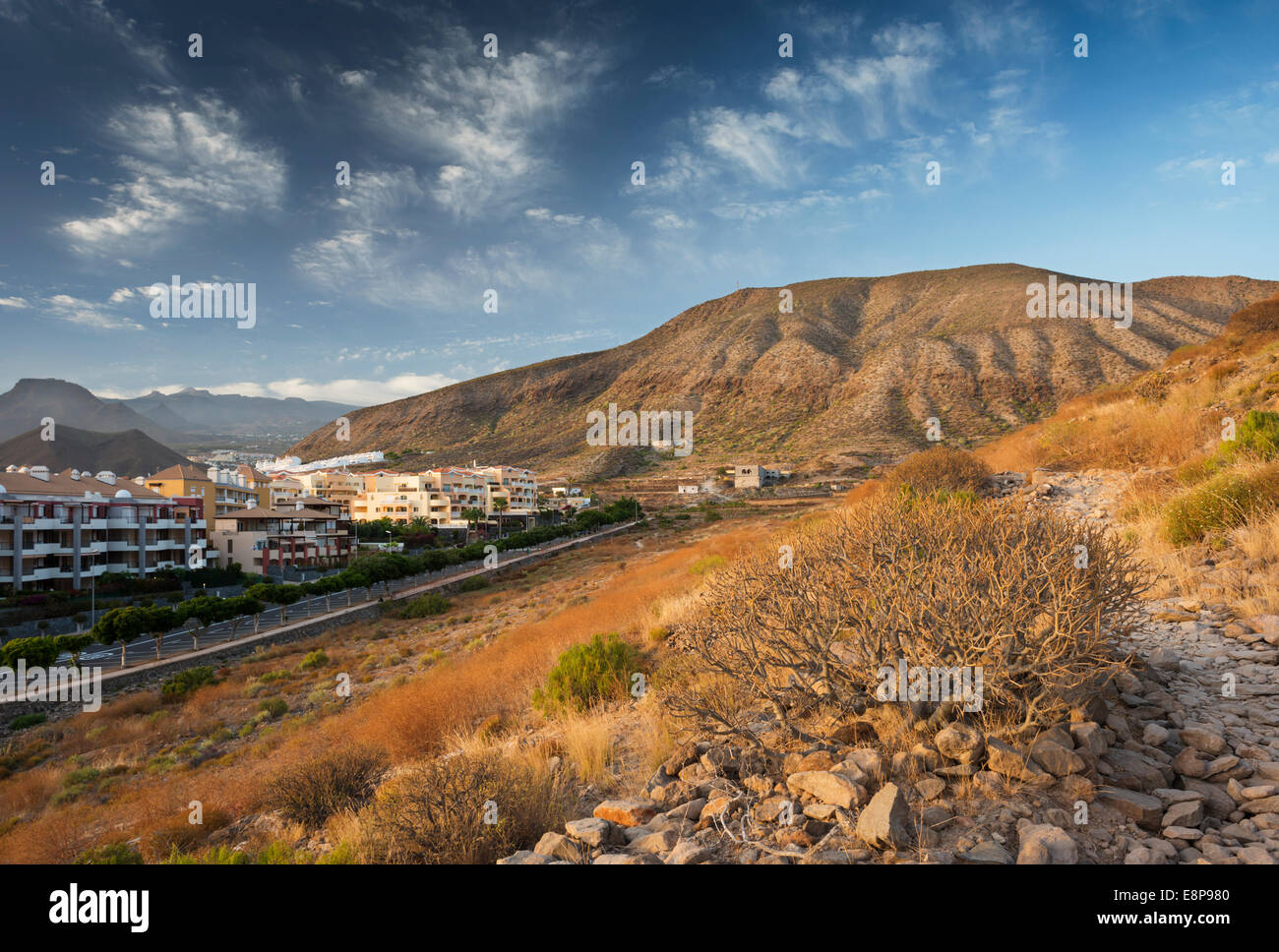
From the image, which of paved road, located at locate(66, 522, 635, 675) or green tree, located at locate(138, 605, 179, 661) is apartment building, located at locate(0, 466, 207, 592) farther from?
green tree, located at locate(138, 605, 179, 661)

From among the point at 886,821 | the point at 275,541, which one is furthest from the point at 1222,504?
the point at 275,541

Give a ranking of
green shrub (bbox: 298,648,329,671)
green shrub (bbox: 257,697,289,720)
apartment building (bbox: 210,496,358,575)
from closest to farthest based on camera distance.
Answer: green shrub (bbox: 257,697,289,720)
green shrub (bbox: 298,648,329,671)
apartment building (bbox: 210,496,358,575)

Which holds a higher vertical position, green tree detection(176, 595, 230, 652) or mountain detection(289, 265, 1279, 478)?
mountain detection(289, 265, 1279, 478)

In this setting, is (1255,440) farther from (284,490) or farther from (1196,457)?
(284,490)

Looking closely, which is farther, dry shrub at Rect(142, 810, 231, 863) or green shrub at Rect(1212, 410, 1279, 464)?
green shrub at Rect(1212, 410, 1279, 464)

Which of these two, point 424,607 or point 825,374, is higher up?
point 825,374

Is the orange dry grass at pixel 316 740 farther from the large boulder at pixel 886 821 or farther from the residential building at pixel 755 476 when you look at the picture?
the residential building at pixel 755 476

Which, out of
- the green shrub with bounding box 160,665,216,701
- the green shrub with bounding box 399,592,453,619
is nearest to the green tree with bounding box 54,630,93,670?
the green shrub with bounding box 160,665,216,701

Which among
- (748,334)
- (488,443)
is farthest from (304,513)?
(748,334)
